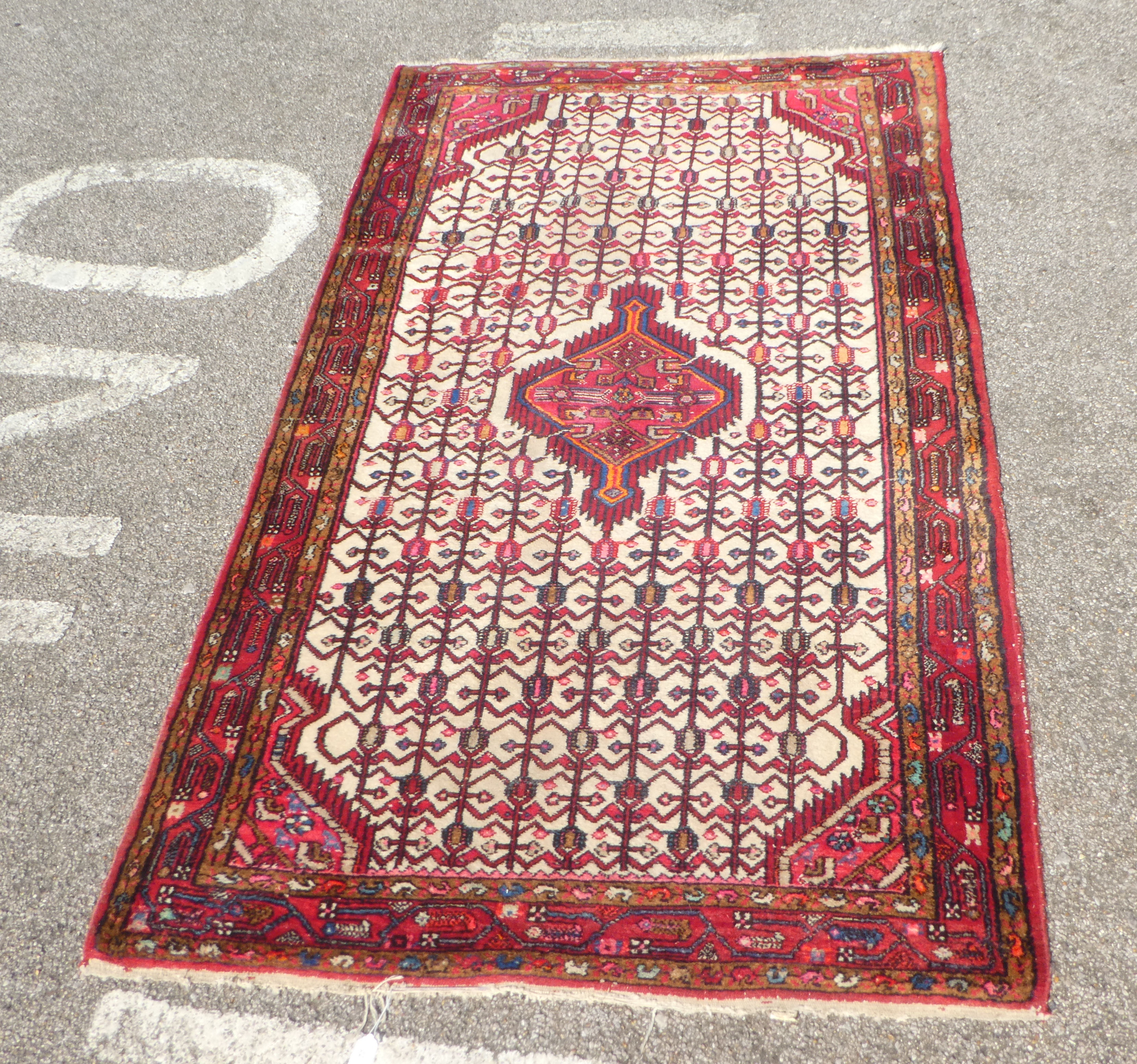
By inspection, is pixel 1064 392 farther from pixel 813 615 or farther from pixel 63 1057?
pixel 63 1057

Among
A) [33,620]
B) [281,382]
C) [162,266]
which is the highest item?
[162,266]

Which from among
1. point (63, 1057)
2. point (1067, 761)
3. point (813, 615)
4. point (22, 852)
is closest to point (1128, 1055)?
point (1067, 761)

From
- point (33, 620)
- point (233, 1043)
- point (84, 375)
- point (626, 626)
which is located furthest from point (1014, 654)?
point (84, 375)

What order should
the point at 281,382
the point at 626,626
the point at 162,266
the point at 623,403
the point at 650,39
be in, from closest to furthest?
the point at 626,626
the point at 623,403
the point at 281,382
the point at 162,266
the point at 650,39

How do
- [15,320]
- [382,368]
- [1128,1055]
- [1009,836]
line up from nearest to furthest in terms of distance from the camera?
[1128,1055]
[1009,836]
[382,368]
[15,320]

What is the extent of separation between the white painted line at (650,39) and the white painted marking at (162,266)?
3.76 ft

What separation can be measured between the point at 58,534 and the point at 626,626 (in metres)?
1.64

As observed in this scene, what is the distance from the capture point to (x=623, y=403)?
10.6 feet

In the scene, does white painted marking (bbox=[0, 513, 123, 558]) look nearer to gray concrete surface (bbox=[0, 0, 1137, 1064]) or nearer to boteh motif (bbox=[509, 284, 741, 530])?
gray concrete surface (bbox=[0, 0, 1137, 1064])

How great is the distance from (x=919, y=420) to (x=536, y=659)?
4.38 feet

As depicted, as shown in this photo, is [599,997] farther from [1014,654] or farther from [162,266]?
[162,266]

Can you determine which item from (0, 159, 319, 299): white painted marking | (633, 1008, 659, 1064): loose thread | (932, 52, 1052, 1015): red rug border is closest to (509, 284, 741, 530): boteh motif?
(932, 52, 1052, 1015): red rug border

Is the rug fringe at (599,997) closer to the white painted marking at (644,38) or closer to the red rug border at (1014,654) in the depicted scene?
the red rug border at (1014,654)

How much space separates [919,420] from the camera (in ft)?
10.1
